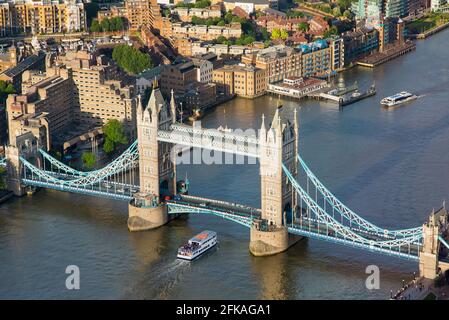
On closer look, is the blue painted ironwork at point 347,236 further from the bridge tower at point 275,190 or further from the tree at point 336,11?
the tree at point 336,11

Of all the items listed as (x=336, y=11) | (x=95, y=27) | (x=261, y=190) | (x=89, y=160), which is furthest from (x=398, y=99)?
(x=95, y=27)

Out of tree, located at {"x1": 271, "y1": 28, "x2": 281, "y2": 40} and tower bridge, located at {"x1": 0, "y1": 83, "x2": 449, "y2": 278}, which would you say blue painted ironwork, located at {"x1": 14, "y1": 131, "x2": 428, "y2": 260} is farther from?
tree, located at {"x1": 271, "y1": 28, "x2": 281, "y2": 40}

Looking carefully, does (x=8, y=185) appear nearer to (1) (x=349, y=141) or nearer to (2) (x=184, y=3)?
(1) (x=349, y=141)

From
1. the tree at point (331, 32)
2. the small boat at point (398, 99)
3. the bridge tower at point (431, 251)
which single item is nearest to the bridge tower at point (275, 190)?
the bridge tower at point (431, 251)

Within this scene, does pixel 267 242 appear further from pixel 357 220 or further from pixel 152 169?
pixel 152 169

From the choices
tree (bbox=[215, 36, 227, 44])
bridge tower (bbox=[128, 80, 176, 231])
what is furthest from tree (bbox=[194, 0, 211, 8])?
bridge tower (bbox=[128, 80, 176, 231])

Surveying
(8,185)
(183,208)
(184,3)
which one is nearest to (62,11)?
(184,3)
